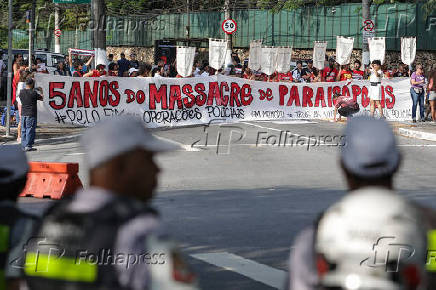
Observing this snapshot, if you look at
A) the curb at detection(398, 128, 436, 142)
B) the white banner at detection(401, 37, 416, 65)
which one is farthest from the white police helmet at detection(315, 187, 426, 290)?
the white banner at detection(401, 37, 416, 65)

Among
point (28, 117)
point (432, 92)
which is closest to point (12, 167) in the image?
point (28, 117)

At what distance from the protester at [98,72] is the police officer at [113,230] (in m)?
22.8

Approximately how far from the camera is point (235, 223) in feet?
34.6

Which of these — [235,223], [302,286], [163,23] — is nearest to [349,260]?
[302,286]

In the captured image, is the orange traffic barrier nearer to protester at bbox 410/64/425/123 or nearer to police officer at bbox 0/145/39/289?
police officer at bbox 0/145/39/289

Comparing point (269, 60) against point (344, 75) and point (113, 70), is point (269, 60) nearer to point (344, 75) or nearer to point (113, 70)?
point (344, 75)

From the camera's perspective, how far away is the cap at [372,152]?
3.32 metres

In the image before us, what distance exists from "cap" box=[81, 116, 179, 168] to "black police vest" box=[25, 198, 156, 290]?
0.17 metres

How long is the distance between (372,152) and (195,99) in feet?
78.2

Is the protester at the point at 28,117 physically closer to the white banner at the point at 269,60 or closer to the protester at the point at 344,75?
the protester at the point at 344,75

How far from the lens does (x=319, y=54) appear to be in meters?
33.4

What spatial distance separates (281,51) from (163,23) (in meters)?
31.6

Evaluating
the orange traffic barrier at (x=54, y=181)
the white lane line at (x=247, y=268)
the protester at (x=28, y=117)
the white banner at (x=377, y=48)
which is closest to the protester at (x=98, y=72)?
the protester at (x=28, y=117)

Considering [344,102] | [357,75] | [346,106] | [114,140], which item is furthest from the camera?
[357,75]
